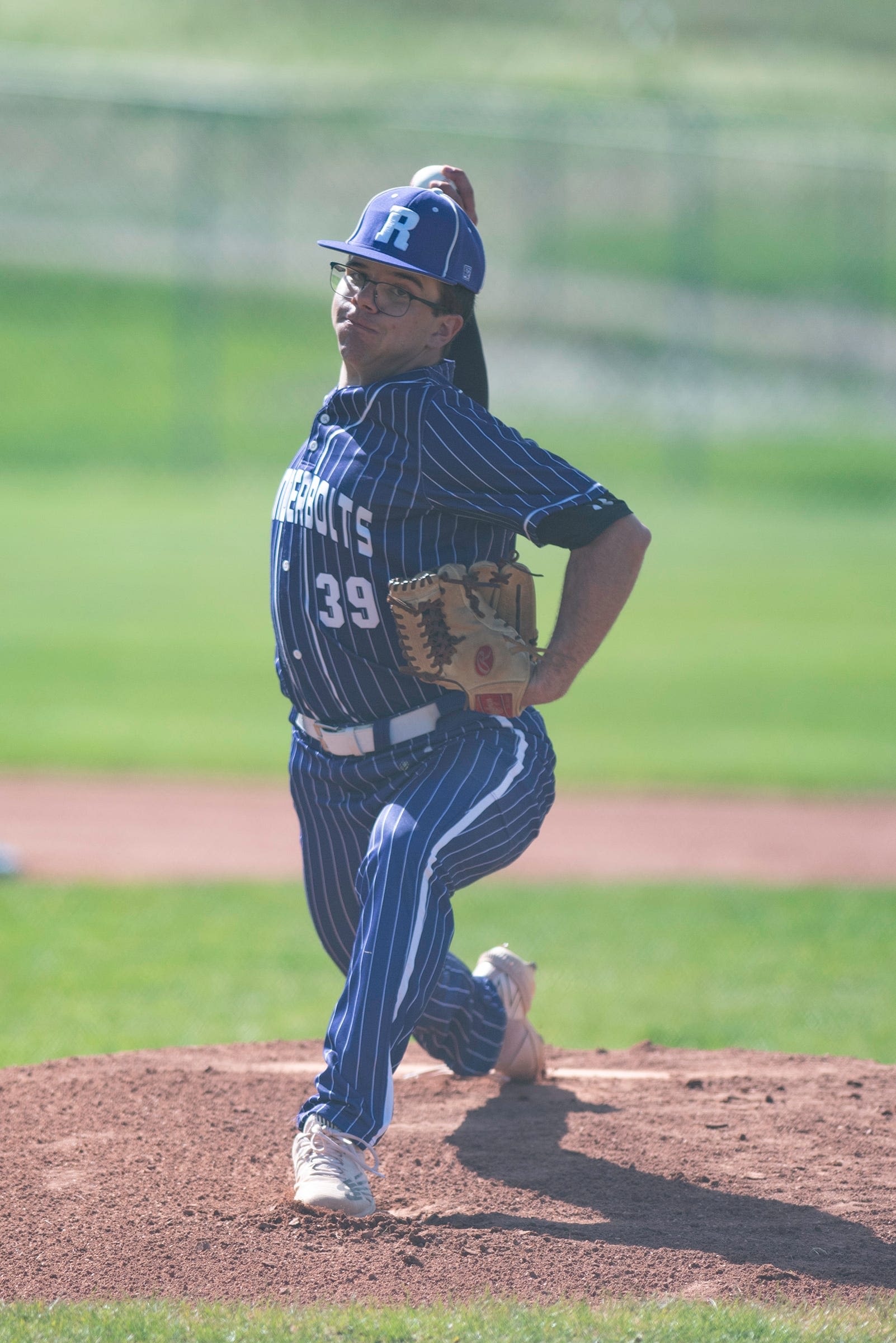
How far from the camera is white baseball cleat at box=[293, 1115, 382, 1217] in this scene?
297cm

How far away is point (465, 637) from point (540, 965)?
3.03 m

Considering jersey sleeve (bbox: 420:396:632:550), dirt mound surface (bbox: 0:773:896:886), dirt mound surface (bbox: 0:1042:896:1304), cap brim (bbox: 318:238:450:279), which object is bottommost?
dirt mound surface (bbox: 0:773:896:886)

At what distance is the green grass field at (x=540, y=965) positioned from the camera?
507cm

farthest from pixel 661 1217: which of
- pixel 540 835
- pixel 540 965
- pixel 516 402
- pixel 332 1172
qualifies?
pixel 516 402

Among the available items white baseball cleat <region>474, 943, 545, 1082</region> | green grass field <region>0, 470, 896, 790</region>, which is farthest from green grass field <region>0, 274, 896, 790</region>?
white baseball cleat <region>474, 943, 545, 1082</region>

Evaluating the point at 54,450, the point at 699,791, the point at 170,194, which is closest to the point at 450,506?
the point at 699,791

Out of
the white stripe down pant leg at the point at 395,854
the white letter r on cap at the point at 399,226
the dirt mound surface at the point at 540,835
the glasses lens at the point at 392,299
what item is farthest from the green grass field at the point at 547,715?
the white letter r on cap at the point at 399,226

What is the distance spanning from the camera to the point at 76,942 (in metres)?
6.00

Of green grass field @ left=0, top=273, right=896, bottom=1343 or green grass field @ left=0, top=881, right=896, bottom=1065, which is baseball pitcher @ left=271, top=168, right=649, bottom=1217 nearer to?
green grass field @ left=0, top=273, right=896, bottom=1343

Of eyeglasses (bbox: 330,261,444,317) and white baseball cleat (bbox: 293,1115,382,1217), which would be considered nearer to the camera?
white baseball cleat (bbox: 293,1115,382,1217)

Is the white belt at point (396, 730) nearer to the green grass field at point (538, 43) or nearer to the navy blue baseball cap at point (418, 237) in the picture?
the navy blue baseball cap at point (418, 237)

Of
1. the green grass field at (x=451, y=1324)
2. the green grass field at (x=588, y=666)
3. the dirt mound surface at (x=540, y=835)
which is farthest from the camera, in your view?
the green grass field at (x=588, y=666)

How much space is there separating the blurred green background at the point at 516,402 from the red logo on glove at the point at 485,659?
2.21m

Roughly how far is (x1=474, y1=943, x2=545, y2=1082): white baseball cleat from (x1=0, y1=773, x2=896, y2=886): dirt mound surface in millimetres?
3315
